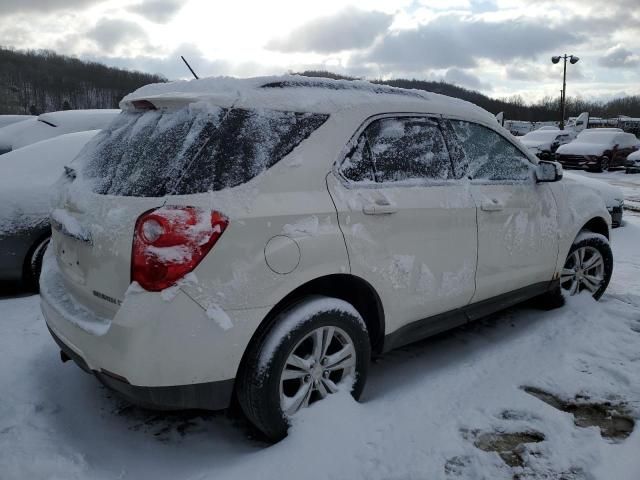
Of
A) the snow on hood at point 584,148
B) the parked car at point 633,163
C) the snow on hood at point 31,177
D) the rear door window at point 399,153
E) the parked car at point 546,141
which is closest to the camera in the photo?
the rear door window at point 399,153

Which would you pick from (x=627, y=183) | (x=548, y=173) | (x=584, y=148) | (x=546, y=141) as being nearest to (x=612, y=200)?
(x=548, y=173)

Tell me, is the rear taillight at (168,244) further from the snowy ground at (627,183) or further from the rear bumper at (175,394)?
the snowy ground at (627,183)

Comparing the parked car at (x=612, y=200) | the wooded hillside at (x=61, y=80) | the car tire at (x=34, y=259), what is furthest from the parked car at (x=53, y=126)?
the wooded hillside at (x=61, y=80)

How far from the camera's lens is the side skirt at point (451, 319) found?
292cm

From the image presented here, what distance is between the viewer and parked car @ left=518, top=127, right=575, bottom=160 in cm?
2486

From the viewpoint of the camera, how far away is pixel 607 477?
7.42 feet

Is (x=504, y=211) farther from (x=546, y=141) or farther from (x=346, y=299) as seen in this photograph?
(x=546, y=141)

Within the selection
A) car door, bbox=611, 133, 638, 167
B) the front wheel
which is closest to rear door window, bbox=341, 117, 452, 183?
the front wheel

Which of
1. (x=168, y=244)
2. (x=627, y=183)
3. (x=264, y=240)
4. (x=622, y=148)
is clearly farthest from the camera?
(x=622, y=148)

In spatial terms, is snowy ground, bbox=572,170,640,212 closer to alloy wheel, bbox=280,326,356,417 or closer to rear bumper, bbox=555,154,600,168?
rear bumper, bbox=555,154,600,168

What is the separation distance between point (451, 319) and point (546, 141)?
25439 mm

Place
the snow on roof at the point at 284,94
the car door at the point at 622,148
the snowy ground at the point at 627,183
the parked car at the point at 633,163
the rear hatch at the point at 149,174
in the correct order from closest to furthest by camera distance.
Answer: the rear hatch at the point at 149,174 → the snow on roof at the point at 284,94 → the snowy ground at the point at 627,183 → the parked car at the point at 633,163 → the car door at the point at 622,148

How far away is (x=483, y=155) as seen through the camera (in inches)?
135

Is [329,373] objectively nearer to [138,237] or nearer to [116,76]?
[138,237]
